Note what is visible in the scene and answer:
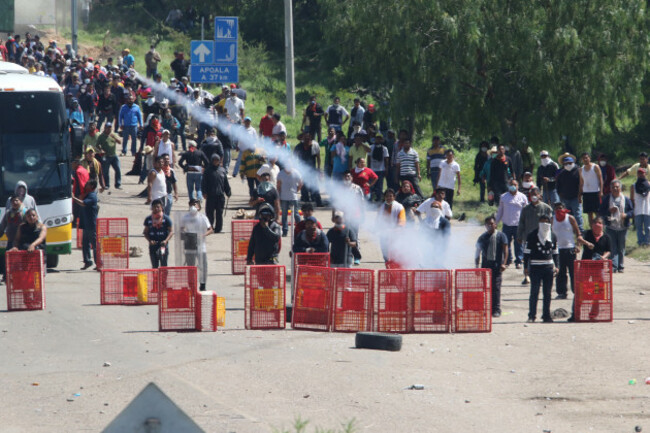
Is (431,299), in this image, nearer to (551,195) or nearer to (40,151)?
(40,151)

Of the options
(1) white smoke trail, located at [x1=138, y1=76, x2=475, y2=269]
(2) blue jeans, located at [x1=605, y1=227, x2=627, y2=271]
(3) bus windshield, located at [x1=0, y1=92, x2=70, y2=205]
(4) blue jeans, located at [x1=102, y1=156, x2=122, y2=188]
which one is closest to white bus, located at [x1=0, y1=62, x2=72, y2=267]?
(3) bus windshield, located at [x1=0, y1=92, x2=70, y2=205]

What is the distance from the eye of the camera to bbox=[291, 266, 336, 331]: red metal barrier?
50.8ft

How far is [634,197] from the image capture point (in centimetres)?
2191

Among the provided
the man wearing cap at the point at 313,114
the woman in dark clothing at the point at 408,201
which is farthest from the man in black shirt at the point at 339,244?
the man wearing cap at the point at 313,114

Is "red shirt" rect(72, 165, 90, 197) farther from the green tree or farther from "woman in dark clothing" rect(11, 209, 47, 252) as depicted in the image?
the green tree

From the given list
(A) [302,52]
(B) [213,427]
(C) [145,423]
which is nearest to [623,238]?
(B) [213,427]

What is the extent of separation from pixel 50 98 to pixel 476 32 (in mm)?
11325

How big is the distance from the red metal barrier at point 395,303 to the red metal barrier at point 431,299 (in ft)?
0.28

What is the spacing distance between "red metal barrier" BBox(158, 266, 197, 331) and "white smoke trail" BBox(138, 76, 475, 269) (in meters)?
4.31

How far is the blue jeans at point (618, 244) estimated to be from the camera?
20.5m

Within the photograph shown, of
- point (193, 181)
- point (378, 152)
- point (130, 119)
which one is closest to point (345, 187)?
point (378, 152)

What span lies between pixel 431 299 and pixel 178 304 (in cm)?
341

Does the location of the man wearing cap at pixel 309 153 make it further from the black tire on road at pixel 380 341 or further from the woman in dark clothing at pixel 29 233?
the black tire on road at pixel 380 341

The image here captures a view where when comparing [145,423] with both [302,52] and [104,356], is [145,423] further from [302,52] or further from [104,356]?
[302,52]
